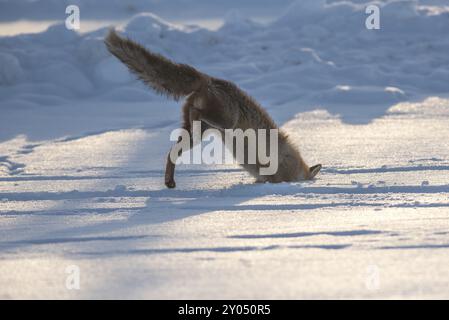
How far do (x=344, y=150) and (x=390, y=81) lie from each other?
6.43 metres

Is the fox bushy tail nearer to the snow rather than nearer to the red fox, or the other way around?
the red fox

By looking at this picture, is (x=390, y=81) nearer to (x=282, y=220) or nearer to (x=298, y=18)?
(x=298, y=18)

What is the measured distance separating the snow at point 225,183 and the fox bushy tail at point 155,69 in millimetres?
822

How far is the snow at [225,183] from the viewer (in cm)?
366

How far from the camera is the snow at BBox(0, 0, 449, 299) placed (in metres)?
3.66

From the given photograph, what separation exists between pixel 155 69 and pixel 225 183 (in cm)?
113

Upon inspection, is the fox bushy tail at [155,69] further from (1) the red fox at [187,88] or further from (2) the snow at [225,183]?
(2) the snow at [225,183]

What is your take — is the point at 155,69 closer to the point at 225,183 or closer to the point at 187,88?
the point at 187,88

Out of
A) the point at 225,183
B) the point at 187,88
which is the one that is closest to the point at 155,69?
the point at 187,88

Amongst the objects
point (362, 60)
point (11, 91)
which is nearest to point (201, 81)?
point (11, 91)

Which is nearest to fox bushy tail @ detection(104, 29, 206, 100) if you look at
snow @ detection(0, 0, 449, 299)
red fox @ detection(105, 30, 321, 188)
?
red fox @ detection(105, 30, 321, 188)

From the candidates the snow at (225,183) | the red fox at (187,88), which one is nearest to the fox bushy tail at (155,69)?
the red fox at (187,88)

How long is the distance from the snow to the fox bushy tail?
822 millimetres

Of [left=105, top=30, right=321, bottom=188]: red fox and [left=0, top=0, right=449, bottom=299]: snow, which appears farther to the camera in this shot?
[left=105, top=30, right=321, bottom=188]: red fox
